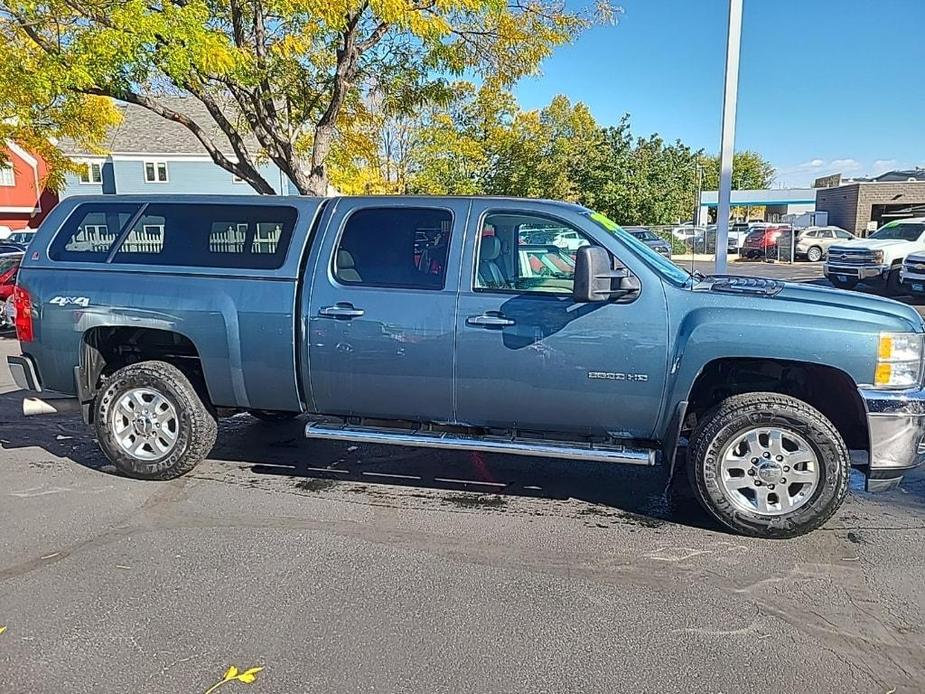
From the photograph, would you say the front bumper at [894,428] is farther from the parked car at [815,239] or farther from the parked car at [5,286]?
the parked car at [815,239]

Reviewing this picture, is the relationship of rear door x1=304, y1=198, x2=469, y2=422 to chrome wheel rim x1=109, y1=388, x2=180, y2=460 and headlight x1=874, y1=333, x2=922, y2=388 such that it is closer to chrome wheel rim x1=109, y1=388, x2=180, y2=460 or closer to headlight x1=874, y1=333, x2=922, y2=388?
chrome wheel rim x1=109, y1=388, x2=180, y2=460

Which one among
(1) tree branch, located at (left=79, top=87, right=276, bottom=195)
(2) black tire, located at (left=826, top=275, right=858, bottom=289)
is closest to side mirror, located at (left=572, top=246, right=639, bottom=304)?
(1) tree branch, located at (left=79, top=87, right=276, bottom=195)

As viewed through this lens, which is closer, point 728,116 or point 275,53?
point 728,116

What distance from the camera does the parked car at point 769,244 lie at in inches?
1261

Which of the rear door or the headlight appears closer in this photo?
the headlight

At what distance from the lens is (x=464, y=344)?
14.5 ft

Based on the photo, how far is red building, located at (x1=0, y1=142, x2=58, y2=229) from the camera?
121 ft

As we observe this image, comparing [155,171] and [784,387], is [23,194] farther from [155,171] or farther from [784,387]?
[784,387]

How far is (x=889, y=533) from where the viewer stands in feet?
13.9

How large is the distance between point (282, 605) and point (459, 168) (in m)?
26.5

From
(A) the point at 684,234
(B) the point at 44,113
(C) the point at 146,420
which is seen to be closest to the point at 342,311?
(C) the point at 146,420

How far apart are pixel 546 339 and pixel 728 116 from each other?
6.83 metres

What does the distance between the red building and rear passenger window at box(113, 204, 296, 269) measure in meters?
38.0

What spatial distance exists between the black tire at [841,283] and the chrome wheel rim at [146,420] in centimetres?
1853
